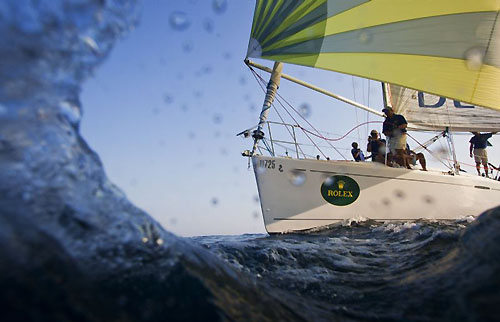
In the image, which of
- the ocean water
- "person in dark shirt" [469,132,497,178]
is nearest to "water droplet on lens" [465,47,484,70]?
the ocean water

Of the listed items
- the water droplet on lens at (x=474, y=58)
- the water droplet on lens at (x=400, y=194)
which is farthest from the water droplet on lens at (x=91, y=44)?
the water droplet on lens at (x=400, y=194)

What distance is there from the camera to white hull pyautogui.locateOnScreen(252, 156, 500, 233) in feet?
17.3

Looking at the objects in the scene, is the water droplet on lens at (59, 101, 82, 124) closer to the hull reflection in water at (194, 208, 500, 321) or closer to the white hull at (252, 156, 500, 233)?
the hull reflection in water at (194, 208, 500, 321)

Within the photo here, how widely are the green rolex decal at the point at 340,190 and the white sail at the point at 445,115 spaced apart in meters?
3.34

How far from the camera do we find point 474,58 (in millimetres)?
4184

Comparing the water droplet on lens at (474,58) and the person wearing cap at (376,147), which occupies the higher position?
the water droplet on lens at (474,58)

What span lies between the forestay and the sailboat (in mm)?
13

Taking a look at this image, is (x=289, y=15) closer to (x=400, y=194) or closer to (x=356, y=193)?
(x=356, y=193)

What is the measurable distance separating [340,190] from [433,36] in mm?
2837

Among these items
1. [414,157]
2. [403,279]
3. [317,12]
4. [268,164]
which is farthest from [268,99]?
[403,279]

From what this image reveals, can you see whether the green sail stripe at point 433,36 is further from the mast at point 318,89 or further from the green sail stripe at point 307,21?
the mast at point 318,89

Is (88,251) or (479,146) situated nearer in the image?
(88,251)

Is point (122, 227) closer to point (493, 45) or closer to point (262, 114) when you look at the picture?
point (262, 114)

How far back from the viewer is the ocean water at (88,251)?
683 mm
